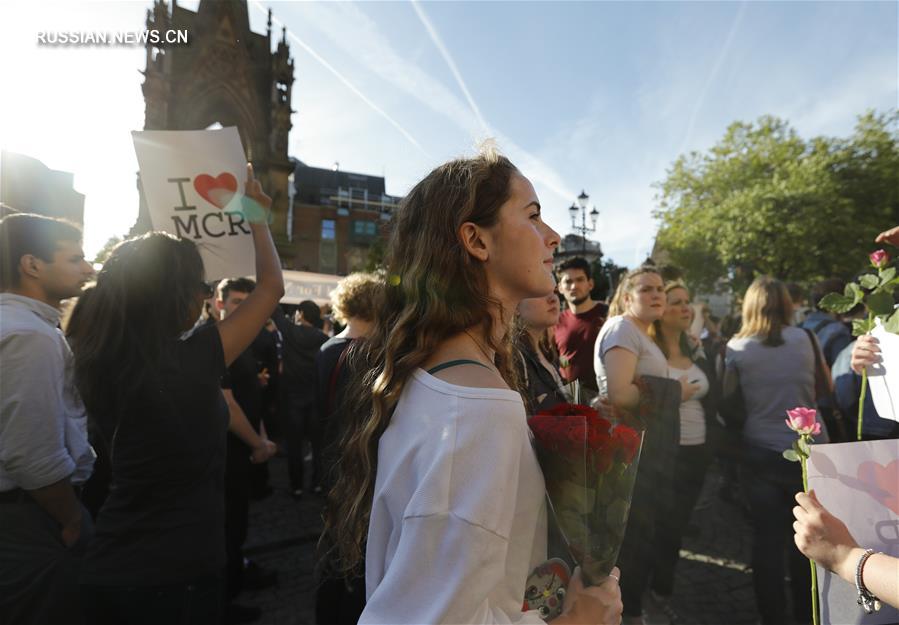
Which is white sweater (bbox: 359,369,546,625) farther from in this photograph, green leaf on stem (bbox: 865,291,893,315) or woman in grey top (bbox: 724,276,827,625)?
woman in grey top (bbox: 724,276,827,625)

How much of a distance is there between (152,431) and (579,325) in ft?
11.5

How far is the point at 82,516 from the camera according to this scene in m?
2.12

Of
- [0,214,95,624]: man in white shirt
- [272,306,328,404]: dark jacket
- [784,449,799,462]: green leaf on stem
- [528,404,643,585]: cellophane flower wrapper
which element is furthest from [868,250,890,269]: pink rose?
[272,306,328,404]: dark jacket

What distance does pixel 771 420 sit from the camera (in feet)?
11.2

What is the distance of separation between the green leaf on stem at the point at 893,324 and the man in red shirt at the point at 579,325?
2.46 metres

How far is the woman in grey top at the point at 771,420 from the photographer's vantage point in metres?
3.14

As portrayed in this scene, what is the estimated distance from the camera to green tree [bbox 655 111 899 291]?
23.5 meters

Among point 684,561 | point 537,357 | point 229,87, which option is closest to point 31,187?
point 537,357

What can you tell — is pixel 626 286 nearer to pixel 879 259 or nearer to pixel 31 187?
pixel 879 259

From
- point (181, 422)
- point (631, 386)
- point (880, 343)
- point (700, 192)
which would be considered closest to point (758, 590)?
point (631, 386)

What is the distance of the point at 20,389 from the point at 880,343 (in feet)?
11.1

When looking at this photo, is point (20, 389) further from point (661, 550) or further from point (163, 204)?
point (661, 550)

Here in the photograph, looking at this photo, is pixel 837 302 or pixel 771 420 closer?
pixel 837 302

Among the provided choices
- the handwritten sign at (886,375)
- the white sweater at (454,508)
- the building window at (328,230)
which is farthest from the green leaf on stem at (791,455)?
the building window at (328,230)
